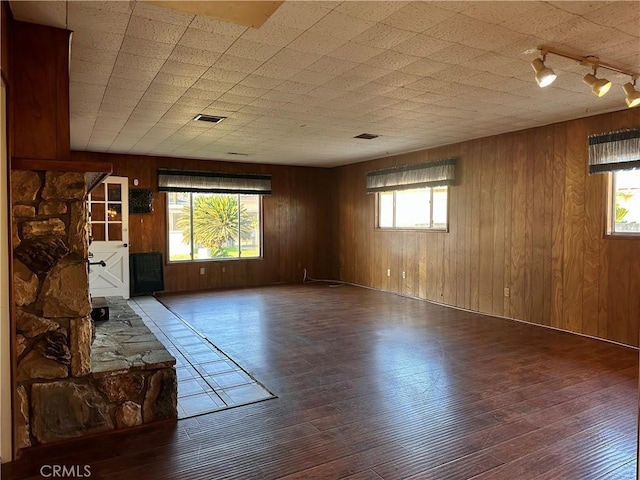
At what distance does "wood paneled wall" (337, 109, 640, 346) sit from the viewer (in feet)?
14.9

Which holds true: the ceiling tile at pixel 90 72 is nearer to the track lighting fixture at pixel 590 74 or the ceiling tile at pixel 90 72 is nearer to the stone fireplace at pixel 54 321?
the stone fireplace at pixel 54 321

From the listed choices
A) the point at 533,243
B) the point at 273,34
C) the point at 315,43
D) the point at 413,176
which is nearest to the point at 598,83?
the point at 315,43

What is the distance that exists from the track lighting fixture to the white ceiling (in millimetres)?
64

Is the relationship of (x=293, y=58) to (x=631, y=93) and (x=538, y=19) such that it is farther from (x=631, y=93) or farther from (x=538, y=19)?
(x=631, y=93)

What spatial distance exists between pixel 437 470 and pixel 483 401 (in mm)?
978

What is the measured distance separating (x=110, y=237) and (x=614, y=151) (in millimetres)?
7001

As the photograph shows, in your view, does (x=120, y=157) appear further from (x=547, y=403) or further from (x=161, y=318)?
(x=547, y=403)

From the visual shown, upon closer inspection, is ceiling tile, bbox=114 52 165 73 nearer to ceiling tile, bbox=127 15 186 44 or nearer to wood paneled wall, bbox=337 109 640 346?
ceiling tile, bbox=127 15 186 44

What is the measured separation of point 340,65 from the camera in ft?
10.4

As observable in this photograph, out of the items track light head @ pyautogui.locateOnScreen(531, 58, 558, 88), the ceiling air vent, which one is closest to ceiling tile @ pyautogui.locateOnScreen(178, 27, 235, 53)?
the ceiling air vent

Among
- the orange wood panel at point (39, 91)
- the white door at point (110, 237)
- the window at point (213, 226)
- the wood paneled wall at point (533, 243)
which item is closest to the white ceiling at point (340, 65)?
the orange wood panel at point (39, 91)

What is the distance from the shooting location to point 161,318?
5.70 m

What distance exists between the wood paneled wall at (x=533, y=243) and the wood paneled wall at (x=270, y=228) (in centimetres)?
234

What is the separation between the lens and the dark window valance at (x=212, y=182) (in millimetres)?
7582
